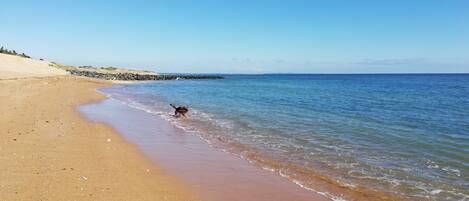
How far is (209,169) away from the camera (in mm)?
10664

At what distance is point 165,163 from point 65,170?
2.83 m

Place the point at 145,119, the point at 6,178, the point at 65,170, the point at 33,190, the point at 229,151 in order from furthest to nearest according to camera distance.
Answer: the point at 145,119 → the point at 229,151 → the point at 65,170 → the point at 6,178 → the point at 33,190

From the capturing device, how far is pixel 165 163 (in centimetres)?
1116

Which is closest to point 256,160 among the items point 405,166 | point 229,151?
point 229,151

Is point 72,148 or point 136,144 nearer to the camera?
point 72,148

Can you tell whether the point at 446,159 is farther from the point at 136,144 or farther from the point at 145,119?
the point at 145,119

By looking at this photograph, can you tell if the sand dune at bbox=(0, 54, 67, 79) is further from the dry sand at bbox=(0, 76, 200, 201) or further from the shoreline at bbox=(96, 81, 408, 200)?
the shoreline at bbox=(96, 81, 408, 200)

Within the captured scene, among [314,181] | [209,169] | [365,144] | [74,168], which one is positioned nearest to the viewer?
[74,168]

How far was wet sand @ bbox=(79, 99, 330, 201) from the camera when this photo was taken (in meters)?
8.69

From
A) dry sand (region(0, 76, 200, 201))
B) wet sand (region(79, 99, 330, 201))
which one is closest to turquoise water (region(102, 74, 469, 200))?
wet sand (region(79, 99, 330, 201))

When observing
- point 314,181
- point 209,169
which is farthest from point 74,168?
point 314,181

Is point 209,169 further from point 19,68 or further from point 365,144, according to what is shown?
point 19,68

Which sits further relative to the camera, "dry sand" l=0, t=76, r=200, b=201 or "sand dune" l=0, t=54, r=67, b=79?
"sand dune" l=0, t=54, r=67, b=79

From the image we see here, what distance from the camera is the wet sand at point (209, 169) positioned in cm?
869
